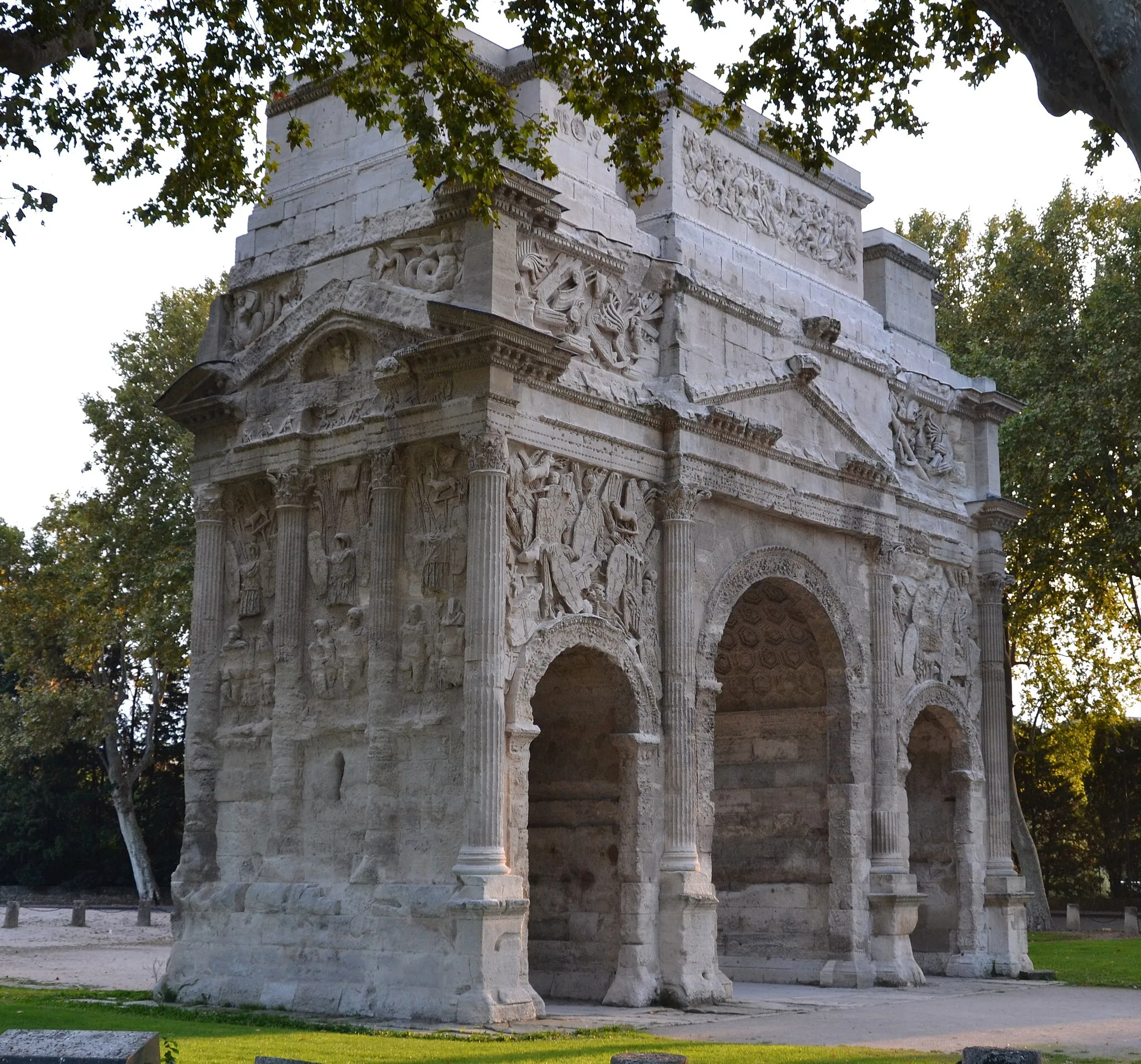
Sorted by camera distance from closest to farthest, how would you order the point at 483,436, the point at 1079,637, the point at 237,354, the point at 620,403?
the point at 483,436 → the point at 620,403 → the point at 237,354 → the point at 1079,637

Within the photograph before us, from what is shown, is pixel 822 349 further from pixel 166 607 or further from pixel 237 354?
pixel 166 607

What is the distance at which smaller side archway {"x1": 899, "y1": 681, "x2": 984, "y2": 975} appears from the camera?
22469 millimetres

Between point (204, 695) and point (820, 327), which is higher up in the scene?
point (820, 327)

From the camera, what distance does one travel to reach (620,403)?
17719 millimetres

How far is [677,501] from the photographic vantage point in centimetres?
1811

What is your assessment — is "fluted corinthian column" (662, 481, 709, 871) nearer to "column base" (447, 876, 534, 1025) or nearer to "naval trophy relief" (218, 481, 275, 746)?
"column base" (447, 876, 534, 1025)

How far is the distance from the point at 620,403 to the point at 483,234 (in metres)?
2.52

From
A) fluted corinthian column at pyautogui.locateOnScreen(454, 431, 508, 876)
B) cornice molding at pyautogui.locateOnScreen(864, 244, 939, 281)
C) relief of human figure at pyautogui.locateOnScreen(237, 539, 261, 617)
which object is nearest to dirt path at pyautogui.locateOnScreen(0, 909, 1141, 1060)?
fluted corinthian column at pyautogui.locateOnScreen(454, 431, 508, 876)

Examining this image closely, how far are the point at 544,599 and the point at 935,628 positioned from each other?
8.50m

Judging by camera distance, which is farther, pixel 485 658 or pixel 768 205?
pixel 768 205

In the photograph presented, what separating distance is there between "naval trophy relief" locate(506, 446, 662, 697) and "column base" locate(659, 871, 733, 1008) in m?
2.14

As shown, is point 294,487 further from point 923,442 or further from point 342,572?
point 923,442

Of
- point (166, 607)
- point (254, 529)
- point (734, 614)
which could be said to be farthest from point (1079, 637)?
point (254, 529)

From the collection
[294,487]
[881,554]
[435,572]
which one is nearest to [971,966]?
[881,554]
